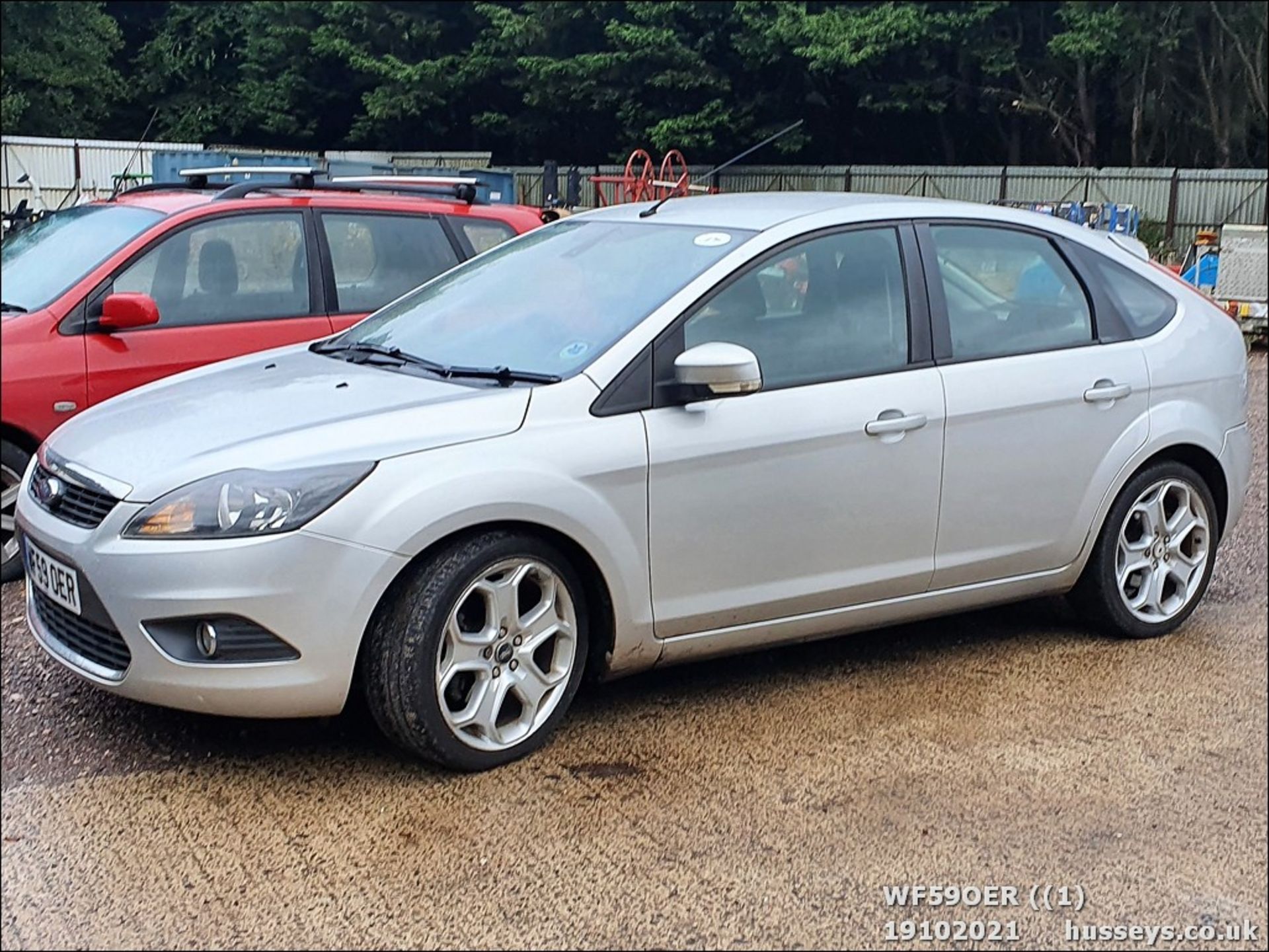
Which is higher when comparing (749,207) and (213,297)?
(749,207)

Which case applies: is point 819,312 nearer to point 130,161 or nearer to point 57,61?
point 57,61

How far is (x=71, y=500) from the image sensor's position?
3906 millimetres

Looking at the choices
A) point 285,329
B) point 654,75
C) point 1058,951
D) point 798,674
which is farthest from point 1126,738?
point 654,75

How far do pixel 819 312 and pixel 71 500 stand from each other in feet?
7.61

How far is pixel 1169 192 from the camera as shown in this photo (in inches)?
1161

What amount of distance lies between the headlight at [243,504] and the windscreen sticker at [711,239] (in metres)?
1.49

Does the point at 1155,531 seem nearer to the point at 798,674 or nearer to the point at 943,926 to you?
the point at 798,674

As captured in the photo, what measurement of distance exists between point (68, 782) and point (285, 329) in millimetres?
3018

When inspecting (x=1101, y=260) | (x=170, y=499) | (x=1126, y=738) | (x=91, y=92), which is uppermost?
(x=91, y=92)

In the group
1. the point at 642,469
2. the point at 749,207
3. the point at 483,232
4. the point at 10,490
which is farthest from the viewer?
the point at 483,232

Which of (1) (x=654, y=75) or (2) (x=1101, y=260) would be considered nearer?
(2) (x=1101, y=260)

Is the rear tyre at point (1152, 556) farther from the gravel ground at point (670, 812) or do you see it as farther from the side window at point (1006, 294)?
the side window at point (1006, 294)

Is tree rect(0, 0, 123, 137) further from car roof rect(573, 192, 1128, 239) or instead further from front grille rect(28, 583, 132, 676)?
front grille rect(28, 583, 132, 676)

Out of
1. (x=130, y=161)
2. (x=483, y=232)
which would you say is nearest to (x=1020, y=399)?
(x=483, y=232)
